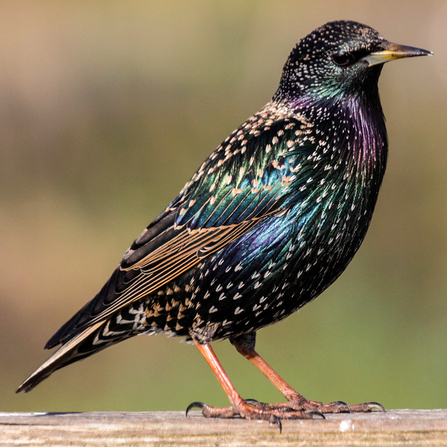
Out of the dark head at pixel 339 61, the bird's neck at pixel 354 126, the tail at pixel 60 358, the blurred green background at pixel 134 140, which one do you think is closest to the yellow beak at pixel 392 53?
the dark head at pixel 339 61

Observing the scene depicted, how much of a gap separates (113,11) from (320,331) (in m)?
2.71

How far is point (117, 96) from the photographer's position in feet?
17.0

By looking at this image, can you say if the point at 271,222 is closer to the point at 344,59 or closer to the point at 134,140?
the point at 344,59

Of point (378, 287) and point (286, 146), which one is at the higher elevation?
point (286, 146)

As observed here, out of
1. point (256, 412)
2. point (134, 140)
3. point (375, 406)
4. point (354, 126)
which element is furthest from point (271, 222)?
point (134, 140)

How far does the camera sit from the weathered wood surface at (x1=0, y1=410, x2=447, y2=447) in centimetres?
219

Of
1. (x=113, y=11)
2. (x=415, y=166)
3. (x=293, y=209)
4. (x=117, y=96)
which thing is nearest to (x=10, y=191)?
(x=117, y=96)

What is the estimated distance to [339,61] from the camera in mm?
2748

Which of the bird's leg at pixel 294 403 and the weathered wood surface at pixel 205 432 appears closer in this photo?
the weathered wood surface at pixel 205 432

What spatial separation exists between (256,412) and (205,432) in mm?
314

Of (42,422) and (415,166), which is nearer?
(42,422)

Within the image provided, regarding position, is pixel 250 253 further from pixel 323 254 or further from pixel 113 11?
pixel 113 11

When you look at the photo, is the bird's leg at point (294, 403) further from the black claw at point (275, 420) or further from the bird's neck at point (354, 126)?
the bird's neck at point (354, 126)

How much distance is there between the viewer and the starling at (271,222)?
2592 mm
